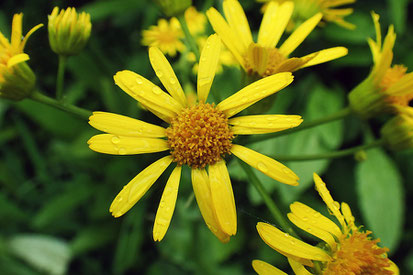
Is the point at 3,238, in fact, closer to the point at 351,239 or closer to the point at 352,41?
the point at 351,239

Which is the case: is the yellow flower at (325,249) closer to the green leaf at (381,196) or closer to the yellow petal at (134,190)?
the yellow petal at (134,190)

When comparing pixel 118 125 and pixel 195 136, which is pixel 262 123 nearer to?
pixel 195 136

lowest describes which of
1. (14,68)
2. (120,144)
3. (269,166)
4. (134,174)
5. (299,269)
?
(299,269)

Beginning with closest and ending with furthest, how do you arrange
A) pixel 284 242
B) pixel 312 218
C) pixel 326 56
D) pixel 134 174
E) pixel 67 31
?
pixel 284 242, pixel 312 218, pixel 326 56, pixel 67 31, pixel 134 174

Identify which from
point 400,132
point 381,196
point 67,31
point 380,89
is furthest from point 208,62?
point 381,196

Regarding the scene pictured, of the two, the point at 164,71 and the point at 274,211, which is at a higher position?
the point at 164,71

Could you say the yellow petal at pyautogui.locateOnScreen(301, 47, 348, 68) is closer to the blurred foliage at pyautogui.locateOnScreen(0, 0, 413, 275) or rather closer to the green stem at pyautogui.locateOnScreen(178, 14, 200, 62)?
the green stem at pyautogui.locateOnScreen(178, 14, 200, 62)

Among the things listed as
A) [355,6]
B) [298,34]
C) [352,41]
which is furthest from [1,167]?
[355,6]

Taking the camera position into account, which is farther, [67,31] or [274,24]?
[274,24]
